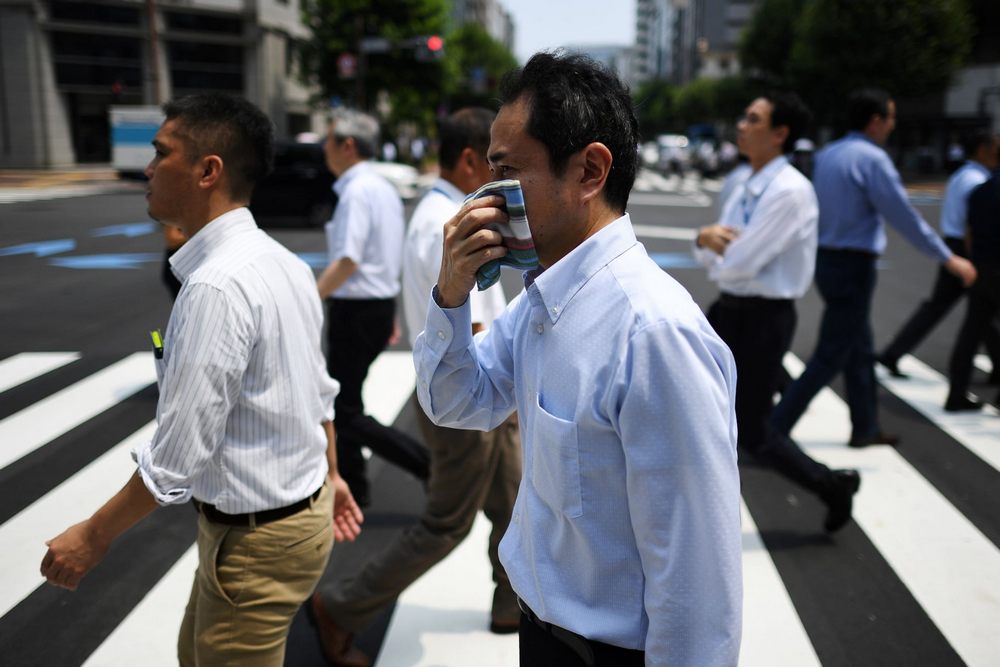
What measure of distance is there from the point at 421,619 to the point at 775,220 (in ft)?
7.72

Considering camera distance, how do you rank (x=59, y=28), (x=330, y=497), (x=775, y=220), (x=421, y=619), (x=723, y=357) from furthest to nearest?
(x=59, y=28) < (x=775, y=220) < (x=421, y=619) < (x=330, y=497) < (x=723, y=357)

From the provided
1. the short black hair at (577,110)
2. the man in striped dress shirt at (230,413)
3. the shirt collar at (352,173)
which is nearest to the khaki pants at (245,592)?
the man in striped dress shirt at (230,413)

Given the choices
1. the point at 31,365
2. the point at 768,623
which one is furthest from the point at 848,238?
the point at 31,365

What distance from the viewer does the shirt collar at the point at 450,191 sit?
Result: 11.8 feet

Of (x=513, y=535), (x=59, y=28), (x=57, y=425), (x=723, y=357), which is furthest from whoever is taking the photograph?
(x=59, y=28)

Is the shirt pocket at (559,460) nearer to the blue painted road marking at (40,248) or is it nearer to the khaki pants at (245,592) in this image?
the khaki pants at (245,592)

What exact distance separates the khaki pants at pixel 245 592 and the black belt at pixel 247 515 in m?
0.01

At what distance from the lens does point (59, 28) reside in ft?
112

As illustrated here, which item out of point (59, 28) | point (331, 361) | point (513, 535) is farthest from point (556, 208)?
point (59, 28)

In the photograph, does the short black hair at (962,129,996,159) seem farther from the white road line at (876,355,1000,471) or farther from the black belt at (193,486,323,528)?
the black belt at (193,486,323,528)

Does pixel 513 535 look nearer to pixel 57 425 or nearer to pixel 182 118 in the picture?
pixel 182 118

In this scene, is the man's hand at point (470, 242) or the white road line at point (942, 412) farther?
the white road line at point (942, 412)

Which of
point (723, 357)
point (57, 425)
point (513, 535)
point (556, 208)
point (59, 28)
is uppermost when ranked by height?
point (59, 28)

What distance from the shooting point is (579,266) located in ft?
5.30
